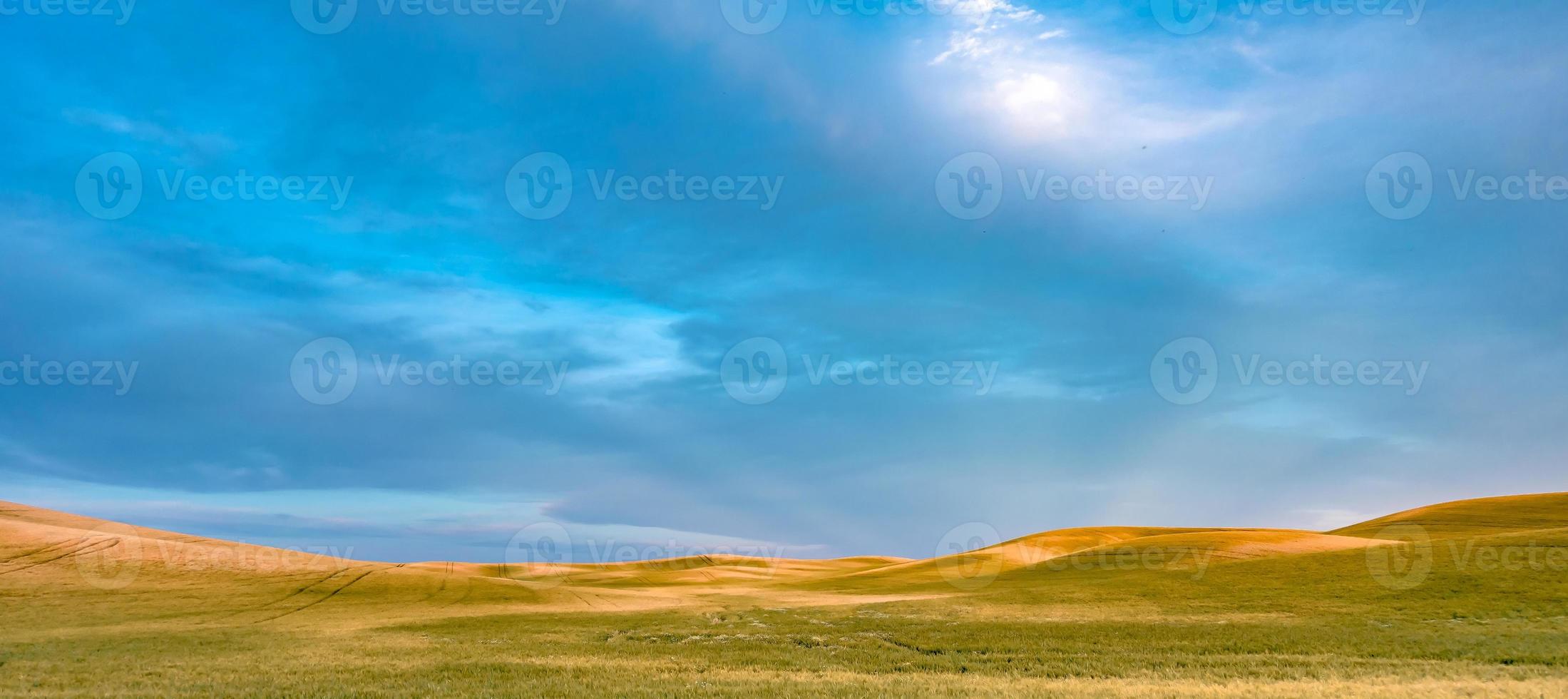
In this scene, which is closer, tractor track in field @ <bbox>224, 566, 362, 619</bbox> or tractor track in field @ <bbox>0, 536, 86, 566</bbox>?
tractor track in field @ <bbox>224, 566, 362, 619</bbox>

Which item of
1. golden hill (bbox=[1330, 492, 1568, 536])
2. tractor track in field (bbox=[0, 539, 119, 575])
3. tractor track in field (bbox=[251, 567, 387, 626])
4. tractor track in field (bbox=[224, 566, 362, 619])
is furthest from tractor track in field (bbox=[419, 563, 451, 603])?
golden hill (bbox=[1330, 492, 1568, 536])

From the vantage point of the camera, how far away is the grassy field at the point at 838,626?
65.6 feet

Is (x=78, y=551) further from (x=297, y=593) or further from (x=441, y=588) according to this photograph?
(x=441, y=588)

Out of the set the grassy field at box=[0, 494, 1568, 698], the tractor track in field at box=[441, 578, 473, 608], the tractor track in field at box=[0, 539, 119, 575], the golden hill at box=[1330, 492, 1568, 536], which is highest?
the golden hill at box=[1330, 492, 1568, 536]

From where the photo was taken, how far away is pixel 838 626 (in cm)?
3372

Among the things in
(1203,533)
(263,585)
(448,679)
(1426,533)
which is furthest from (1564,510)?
(263,585)

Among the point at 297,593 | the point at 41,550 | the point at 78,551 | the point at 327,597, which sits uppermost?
the point at 41,550

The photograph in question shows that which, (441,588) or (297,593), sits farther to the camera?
(441,588)

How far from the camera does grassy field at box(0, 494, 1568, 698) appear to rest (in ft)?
65.6

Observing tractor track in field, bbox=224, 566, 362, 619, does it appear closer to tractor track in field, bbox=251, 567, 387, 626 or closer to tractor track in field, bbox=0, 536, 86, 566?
tractor track in field, bbox=251, 567, 387, 626

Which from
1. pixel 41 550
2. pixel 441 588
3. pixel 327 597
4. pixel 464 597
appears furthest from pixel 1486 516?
pixel 41 550

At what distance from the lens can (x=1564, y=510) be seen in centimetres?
7238

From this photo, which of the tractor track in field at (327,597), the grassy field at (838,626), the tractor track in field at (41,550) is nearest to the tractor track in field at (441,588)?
the grassy field at (838,626)

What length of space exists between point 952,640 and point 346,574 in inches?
2085
